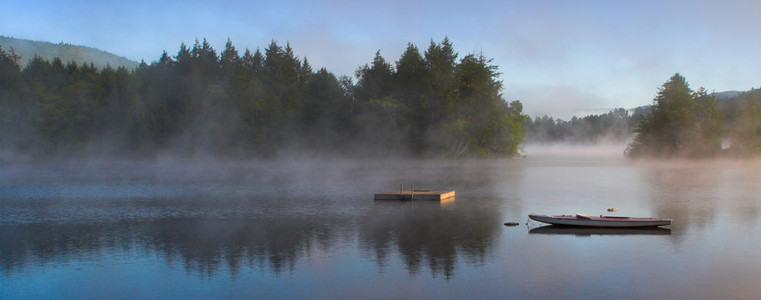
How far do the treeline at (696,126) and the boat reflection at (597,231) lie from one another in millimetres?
75879

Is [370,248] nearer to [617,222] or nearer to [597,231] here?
[597,231]

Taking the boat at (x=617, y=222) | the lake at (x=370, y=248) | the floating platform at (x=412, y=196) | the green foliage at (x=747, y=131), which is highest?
the green foliage at (x=747, y=131)

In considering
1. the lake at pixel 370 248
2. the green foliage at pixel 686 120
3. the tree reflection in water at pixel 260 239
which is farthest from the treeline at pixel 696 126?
the tree reflection in water at pixel 260 239

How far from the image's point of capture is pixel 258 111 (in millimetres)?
108500

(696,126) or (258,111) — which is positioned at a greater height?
(258,111)

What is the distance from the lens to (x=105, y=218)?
32.0 m

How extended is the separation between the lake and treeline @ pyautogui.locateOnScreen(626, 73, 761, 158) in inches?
2258

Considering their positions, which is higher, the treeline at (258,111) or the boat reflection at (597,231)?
the treeline at (258,111)

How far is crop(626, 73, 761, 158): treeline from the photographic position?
94312mm

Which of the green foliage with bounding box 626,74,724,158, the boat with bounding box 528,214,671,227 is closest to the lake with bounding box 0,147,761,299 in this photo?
the boat with bounding box 528,214,671,227

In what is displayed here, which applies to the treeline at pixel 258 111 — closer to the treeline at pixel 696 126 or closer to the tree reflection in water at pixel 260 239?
the treeline at pixel 696 126

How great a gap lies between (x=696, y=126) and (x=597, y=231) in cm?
7918

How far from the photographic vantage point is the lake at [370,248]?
17484mm

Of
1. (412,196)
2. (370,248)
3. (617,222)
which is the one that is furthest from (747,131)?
(370,248)
